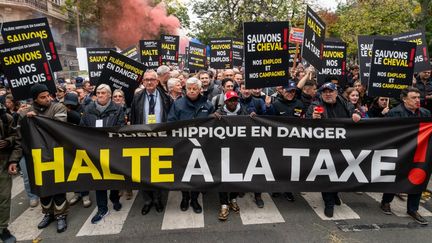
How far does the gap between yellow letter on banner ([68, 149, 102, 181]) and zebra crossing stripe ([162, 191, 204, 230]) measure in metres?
1.14

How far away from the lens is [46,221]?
4.80 metres

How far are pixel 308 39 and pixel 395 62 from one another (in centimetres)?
147

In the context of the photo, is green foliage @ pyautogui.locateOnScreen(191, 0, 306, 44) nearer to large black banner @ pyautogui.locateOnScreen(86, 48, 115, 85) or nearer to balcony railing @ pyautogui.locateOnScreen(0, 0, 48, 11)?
balcony railing @ pyautogui.locateOnScreen(0, 0, 48, 11)

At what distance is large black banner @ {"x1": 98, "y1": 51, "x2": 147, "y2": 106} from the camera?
19.5 ft

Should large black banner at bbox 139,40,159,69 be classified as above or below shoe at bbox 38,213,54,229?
above

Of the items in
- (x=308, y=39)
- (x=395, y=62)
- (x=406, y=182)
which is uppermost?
(x=308, y=39)

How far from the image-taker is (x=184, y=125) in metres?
4.72

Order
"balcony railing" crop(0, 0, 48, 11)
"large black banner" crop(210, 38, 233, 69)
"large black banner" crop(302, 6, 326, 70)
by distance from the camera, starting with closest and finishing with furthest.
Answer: "large black banner" crop(302, 6, 326, 70), "large black banner" crop(210, 38, 233, 69), "balcony railing" crop(0, 0, 48, 11)

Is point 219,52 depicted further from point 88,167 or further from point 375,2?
point 375,2

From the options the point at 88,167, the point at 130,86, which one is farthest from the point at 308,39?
the point at 88,167

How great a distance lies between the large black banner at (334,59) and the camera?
786cm

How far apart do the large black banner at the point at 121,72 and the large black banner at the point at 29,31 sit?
1.18 m

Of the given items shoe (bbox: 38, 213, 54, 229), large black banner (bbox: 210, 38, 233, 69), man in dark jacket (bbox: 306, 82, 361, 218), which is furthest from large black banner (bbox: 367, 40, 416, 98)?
large black banner (bbox: 210, 38, 233, 69)

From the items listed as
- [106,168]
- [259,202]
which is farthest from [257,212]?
[106,168]
